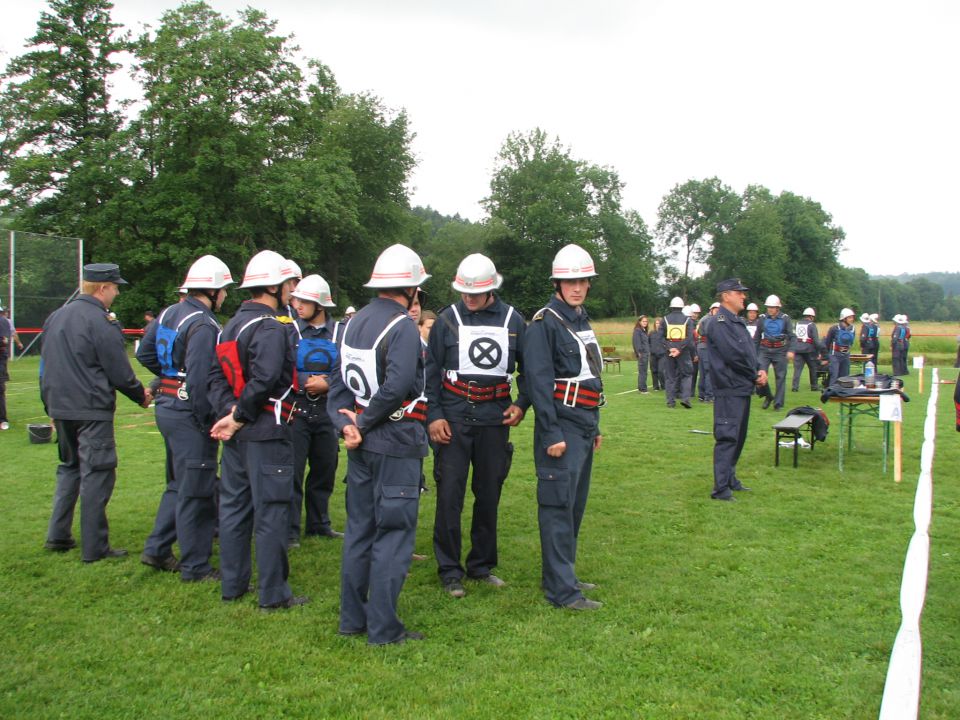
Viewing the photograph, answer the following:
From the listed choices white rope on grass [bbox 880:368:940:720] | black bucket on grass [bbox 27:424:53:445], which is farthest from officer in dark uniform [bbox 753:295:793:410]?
black bucket on grass [bbox 27:424:53:445]

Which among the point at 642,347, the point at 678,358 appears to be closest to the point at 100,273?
the point at 678,358

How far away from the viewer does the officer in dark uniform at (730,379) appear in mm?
8266

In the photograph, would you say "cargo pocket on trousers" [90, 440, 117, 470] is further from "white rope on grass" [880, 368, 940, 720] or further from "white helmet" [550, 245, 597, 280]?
"white rope on grass" [880, 368, 940, 720]

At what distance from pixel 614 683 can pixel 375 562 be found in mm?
1475

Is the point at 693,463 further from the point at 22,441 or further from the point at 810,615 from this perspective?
the point at 22,441

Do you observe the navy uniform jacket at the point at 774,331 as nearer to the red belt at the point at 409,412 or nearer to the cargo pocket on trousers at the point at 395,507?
the red belt at the point at 409,412

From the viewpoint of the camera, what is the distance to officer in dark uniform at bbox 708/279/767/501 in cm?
827

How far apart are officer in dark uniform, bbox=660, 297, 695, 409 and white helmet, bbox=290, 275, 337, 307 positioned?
424 inches

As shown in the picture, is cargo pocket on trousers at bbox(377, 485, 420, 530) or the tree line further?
the tree line

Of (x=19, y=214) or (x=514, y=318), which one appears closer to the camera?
(x=514, y=318)

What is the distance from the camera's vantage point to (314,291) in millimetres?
6711

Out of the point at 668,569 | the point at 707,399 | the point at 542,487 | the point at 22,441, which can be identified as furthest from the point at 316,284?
the point at 707,399

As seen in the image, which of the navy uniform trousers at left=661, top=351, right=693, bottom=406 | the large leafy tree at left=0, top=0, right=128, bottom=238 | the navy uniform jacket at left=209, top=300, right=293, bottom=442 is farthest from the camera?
the large leafy tree at left=0, top=0, right=128, bottom=238

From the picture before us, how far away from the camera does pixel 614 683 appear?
4.02 meters
